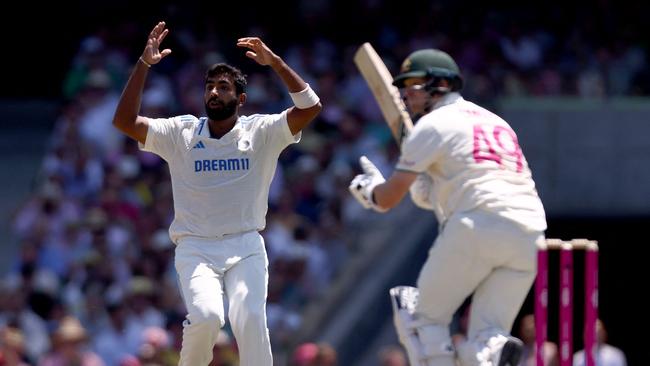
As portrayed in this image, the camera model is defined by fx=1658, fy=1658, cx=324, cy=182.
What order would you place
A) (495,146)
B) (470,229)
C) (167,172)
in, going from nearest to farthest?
1. (470,229)
2. (495,146)
3. (167,172)

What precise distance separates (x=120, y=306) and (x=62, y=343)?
156 cm

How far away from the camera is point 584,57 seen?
17.4 metres

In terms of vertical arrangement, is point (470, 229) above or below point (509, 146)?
below

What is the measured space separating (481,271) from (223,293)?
1461 mm

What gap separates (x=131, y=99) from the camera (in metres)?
Answer: 9.45

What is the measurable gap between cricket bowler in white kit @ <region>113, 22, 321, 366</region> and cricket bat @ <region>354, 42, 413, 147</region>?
94 centimetres

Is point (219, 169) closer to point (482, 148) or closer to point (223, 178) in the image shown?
point (223, 178)

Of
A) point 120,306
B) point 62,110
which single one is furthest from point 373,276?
point 62,110

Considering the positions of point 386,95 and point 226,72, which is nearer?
point 226,72

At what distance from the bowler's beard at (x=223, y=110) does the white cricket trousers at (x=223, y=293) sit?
69 cm

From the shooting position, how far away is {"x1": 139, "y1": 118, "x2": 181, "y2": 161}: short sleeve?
9.57m

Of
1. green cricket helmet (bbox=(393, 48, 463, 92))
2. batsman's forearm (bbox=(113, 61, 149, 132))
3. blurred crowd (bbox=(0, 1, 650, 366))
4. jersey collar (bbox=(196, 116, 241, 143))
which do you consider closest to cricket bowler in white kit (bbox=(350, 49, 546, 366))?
green cricket helmet (bbox=(393, 48, 463, 92))

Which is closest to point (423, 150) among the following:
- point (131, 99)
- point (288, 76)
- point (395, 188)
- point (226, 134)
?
point (395, 188)

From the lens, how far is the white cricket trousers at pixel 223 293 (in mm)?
9130
